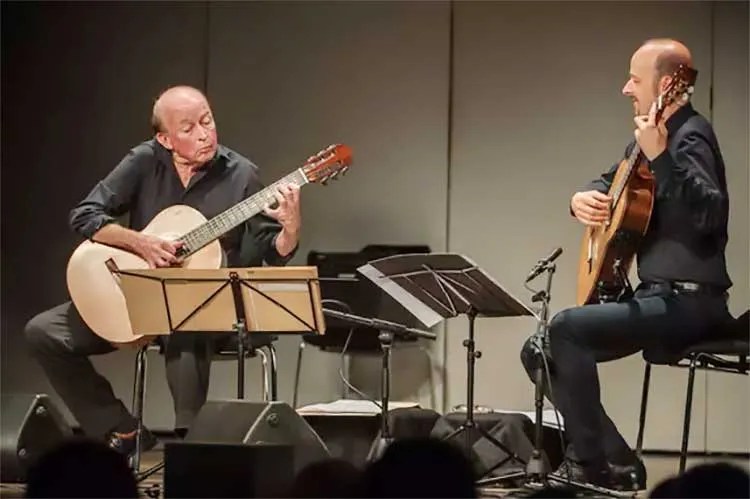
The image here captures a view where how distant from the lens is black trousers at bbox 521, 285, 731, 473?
3.88 metres

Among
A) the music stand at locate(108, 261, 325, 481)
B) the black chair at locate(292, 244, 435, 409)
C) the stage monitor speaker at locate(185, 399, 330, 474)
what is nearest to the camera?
the stage monitor speaker at locate(185, 399, 330, 474)

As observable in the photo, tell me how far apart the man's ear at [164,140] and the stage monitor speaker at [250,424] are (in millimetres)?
1372

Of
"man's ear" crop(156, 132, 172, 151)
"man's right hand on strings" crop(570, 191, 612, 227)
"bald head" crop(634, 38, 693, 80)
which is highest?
"bald head" crop(634, 38, 693, 80)

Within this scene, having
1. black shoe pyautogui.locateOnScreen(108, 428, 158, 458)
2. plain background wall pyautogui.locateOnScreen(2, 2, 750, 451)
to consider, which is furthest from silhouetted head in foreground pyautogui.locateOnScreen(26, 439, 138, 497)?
plain background wall pyautogui.locateOnScreen(2, 2, 750, 451)

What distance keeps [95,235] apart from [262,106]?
1839 mm

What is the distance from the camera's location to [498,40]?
604 centimetres

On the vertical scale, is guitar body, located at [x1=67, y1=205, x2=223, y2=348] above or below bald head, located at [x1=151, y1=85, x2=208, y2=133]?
below

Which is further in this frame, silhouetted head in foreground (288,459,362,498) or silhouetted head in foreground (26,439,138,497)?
silhouetted head in foreground (288,459,362,498)

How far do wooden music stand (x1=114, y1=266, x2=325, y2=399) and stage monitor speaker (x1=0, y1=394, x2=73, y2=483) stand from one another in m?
0.68

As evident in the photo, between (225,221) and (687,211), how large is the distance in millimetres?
1710

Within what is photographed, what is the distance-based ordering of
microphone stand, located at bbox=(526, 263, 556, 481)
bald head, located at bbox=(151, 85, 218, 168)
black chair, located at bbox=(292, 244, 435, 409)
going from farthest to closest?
black chair, located at bbox=(292, 244, 435, 409)
bald head, located at bbox=(151, 85, 218, 168)
microphone stand, located at bbox=(526, 263, 556, 481)

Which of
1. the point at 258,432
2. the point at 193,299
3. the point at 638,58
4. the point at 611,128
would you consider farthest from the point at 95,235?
the point at 611,128

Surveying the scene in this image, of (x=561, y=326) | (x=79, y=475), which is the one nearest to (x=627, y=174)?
(x=561, y=326)

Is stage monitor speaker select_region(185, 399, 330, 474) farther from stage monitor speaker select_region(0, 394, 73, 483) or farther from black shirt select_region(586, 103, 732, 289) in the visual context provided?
black shirt select_region(586, 103, 732, 289)
